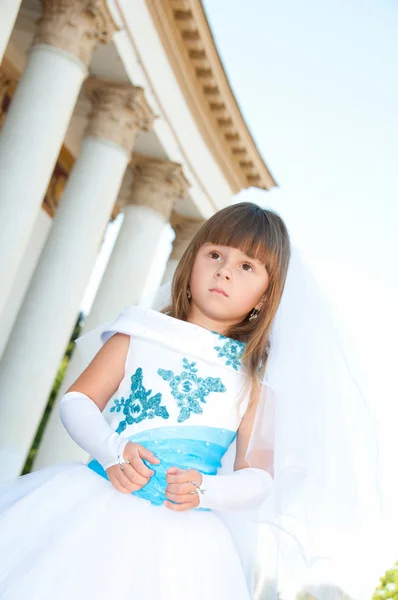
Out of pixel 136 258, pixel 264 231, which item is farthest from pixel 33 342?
pixel 264 231

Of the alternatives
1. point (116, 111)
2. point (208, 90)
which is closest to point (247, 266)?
point (116, 111)

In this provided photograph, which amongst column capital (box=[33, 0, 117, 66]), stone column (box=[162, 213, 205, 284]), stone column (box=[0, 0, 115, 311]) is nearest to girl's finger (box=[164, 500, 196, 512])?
stone column (box=[0, 0, 115, 311])

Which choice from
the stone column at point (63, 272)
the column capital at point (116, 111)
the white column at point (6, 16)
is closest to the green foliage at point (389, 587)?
the stone column at point (63, 272)

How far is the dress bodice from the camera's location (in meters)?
4.88

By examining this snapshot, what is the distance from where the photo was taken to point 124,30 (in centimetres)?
2089

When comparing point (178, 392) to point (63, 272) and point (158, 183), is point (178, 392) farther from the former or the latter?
point (158, 183)

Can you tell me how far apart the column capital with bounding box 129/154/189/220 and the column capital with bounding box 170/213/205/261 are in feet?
12.9

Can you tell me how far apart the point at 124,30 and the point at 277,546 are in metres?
18.3

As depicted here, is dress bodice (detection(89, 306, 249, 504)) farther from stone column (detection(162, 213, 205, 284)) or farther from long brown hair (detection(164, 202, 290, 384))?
stone column (detection(162, 213, 205, 284))

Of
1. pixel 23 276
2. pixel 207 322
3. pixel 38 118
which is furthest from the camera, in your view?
pixel 23 276

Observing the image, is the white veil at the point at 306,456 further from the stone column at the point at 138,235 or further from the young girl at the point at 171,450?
the stone column at the point at 138,235

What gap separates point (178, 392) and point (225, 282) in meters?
0.77

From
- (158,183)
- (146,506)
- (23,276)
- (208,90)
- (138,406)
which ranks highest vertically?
(208,90)

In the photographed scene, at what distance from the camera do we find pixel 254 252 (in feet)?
16.8
